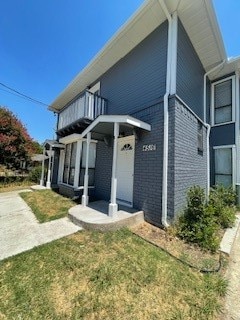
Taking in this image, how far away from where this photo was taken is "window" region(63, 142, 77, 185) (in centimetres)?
962

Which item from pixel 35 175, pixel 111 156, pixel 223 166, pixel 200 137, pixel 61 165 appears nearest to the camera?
pixel 200 137

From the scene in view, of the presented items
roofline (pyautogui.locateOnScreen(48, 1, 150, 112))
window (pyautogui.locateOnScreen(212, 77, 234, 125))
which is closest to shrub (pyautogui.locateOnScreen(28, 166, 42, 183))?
roofline (pyautogui.locateOnScreen(48, 1, 150, 112))

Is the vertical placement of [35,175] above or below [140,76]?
below

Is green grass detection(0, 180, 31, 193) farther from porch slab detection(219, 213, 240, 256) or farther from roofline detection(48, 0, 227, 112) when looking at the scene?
porch slab detection(219, 213, 240, 256)

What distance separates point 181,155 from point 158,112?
4.94 ft

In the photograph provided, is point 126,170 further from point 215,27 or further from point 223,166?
point 215,27

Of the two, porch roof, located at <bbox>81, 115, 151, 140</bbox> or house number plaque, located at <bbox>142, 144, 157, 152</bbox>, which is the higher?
porch roof, located at <bbox>81, 115, 151, 140</bbox>

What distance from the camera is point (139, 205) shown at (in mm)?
5668

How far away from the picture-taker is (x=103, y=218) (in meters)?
4.95

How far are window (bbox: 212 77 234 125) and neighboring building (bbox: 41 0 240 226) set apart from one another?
0.05 m

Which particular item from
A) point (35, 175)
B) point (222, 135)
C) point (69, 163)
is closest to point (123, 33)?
point (222, 135)

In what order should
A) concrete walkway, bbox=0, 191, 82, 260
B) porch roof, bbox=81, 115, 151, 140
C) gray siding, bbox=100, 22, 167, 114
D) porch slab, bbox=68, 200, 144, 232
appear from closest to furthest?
1. concrete walkway, bbox=0, 191, 82, 260
2. porch slab, bbox=68, 200, 144, 232
3. porch roof, bbox=81, 115, 151, 140
4. gray siding, bbox=100, 22, 167, 114

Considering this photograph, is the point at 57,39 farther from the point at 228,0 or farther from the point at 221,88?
the point at 221,88

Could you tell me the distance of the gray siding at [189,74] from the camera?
5.84 meters
